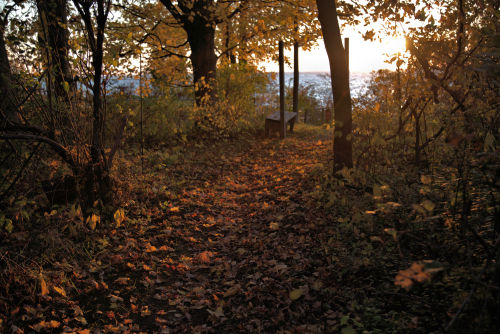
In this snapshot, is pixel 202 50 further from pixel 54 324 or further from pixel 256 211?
pixel 54 324

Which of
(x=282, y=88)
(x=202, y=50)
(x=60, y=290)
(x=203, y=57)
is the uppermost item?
(x=202, y=50)

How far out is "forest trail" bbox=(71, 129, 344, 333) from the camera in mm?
3326

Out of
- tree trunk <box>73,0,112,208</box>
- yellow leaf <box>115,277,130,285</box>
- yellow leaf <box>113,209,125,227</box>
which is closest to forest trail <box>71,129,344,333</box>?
yellow leaf <box>115,277,130,285</box>

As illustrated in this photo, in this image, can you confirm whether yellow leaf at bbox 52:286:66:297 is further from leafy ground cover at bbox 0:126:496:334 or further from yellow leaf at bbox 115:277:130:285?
yellow leaf at bbox 115:277:130:285

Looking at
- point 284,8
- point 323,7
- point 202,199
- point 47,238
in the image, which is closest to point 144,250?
point 47,238

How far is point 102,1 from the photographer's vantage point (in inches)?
184

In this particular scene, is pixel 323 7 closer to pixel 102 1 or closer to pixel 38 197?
pixel 102 1

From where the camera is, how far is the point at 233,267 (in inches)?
173

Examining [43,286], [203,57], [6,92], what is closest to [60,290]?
[43,286]

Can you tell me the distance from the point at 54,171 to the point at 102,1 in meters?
2.52

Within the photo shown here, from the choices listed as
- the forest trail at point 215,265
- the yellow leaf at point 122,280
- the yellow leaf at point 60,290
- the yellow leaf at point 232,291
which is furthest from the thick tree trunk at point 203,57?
the yellow leaf at point 60,290

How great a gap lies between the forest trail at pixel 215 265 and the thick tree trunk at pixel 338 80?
3.36 ft

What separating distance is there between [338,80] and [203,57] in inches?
266

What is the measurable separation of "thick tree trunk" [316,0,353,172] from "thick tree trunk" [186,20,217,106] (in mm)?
5983
